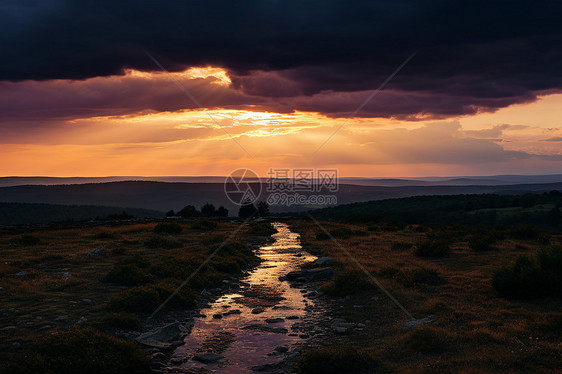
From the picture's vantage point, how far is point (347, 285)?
18250 millimetres

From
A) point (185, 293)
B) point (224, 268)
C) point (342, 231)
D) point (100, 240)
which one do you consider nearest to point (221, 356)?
point (185, 293)

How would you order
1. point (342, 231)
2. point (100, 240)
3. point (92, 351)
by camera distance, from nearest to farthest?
point (92, 351)
point (100, 240)
point (342, 231)

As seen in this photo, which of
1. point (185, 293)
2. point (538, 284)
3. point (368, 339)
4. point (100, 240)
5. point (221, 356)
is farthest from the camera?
point (100, 240)

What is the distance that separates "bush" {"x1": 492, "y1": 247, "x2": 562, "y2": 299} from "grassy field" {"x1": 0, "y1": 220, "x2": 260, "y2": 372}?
501 inches

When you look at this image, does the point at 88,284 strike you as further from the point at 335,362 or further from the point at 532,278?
the point at 532,278

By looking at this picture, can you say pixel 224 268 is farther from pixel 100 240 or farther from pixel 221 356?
pixel 100 240

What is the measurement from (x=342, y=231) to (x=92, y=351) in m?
36.0

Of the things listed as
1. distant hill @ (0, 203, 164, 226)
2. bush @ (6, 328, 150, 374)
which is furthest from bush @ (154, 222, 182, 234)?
distant hill @ (0, 203, 164, 226)

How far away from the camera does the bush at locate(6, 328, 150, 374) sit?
900 centimetres

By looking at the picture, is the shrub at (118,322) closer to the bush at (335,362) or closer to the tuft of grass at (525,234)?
the bush at (335,362)

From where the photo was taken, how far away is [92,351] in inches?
383

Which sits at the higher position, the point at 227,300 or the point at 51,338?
the point at 51,338

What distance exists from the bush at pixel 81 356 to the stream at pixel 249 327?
1350mm

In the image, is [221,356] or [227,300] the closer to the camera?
[221,356]
